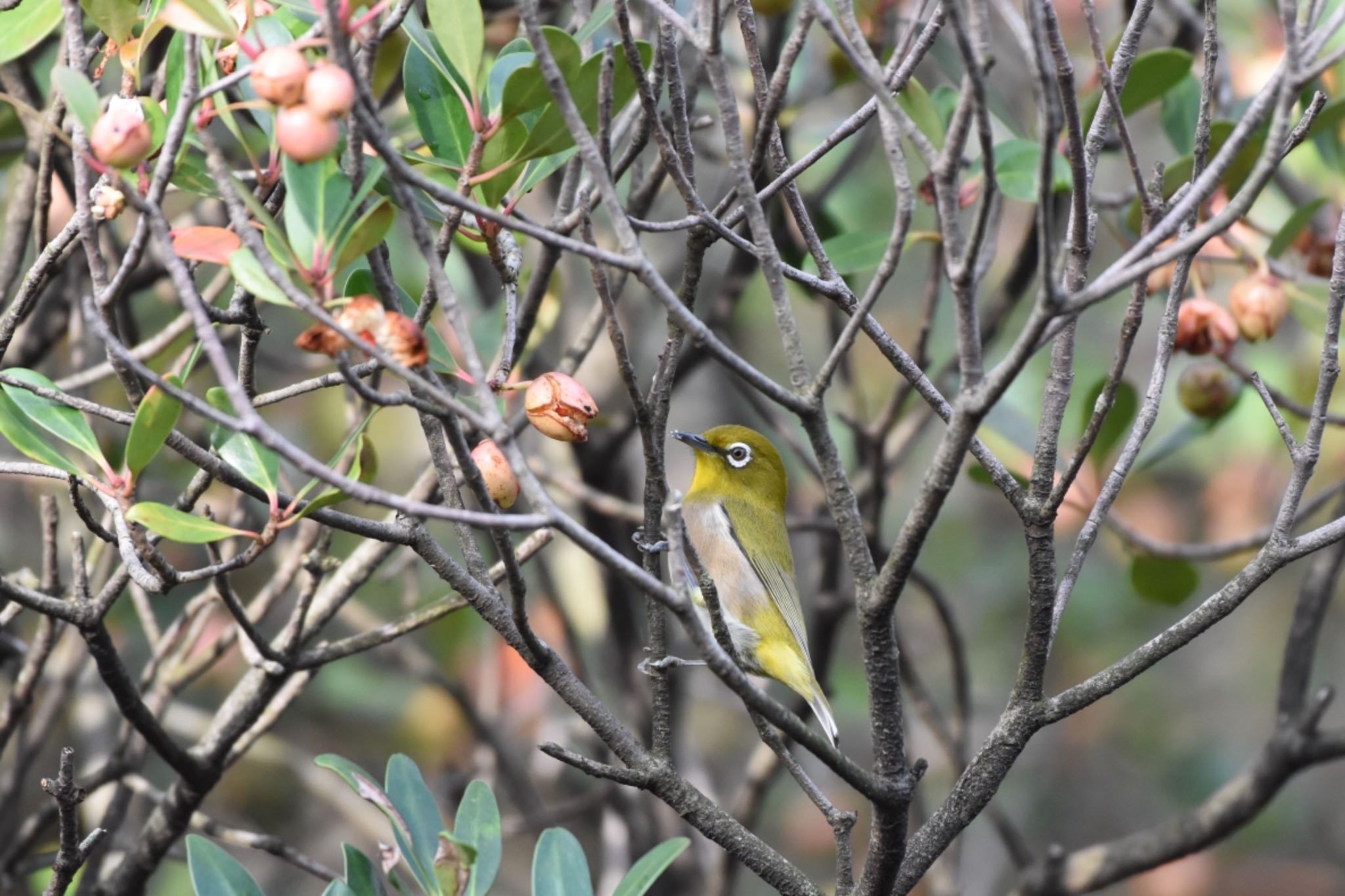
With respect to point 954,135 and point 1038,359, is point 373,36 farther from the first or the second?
point 1038,359

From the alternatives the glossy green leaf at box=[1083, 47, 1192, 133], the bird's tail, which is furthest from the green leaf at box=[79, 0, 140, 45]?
the bird's tail

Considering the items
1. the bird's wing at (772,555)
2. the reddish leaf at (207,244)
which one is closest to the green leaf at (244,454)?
the reddish leaf at (207,244)

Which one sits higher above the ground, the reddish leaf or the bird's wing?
the bird's wing

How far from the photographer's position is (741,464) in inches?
158

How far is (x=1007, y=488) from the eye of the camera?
1.77 metres

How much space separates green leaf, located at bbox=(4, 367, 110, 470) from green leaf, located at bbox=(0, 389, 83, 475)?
0.06 feet

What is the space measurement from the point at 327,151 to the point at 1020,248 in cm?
260

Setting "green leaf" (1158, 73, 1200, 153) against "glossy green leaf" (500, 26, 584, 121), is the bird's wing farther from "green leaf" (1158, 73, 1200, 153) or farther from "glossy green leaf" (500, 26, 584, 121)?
"glossy green leaf" (500, 26, 584, 121)

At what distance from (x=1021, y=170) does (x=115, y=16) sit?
1.86m


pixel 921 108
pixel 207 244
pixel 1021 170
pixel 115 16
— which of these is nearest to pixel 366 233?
pixel 207 244

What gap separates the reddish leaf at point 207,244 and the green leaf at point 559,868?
966mm

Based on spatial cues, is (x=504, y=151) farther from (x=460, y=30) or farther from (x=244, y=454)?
(x=244, y=454)

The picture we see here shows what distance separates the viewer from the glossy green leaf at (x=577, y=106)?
159 cm

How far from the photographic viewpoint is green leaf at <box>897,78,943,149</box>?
2.20 meters
